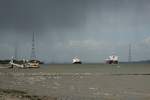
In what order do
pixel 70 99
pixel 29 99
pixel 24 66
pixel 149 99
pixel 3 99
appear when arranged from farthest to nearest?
pixel 24 66 < pixel 149 99 < pixel 70 99 < pixel 29 99 < pixel 3 99

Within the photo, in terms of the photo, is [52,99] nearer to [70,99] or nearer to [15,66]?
[70,99]

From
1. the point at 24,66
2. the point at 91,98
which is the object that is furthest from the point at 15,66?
the point at 91,98

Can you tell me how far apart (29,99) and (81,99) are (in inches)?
292

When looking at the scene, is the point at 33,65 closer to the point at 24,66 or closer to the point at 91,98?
the point at 24,66

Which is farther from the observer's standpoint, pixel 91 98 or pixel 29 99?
pixel 91 98

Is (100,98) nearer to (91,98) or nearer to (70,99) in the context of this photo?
(91,98)

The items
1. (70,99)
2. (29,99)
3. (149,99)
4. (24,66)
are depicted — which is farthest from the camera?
(24,66)

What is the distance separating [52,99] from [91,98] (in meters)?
6.65

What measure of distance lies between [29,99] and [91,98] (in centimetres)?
937

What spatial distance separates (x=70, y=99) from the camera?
35125 millimetres

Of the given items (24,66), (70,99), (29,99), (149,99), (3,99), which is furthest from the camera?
(24,66)

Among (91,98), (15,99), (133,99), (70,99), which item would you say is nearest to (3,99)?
(15,99)

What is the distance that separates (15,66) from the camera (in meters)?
168

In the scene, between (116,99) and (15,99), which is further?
(116,99)
